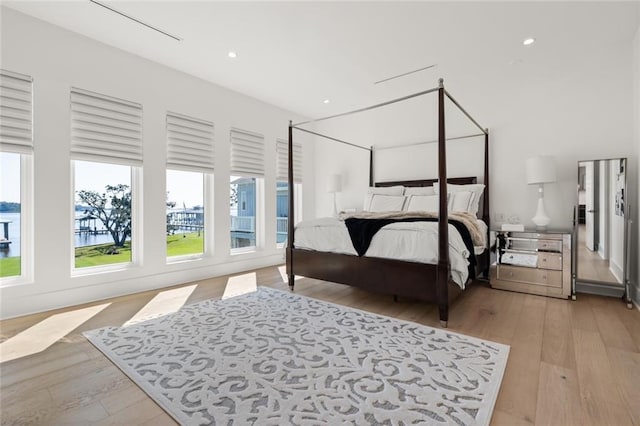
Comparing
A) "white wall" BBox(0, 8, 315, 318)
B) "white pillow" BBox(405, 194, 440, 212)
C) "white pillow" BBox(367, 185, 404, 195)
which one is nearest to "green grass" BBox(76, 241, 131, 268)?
"white wall" BBox(0, 8, 315, 318)

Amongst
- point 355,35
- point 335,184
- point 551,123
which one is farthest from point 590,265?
point 335,184

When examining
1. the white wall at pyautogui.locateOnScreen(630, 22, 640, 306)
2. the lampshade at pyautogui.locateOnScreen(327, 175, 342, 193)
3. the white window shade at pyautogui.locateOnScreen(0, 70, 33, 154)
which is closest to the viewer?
the white window shade at pyautogui.locateOnScreen(0, 70, 33, 154)

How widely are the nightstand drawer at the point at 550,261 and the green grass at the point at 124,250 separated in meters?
4.17

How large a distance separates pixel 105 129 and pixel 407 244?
3316mm

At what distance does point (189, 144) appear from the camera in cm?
395

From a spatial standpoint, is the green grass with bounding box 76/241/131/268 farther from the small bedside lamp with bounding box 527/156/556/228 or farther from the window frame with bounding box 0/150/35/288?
the small bedside lamp with bounding box 527/156/556/228

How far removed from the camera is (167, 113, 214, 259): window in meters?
3.83

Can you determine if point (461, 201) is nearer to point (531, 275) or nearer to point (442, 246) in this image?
point (531, 275)

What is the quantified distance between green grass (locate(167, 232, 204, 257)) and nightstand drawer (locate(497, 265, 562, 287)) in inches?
151

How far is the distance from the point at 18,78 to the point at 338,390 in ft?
12.1

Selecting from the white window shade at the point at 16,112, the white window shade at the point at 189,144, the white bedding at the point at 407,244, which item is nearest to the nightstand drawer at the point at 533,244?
the white bedding at the point at 407,244

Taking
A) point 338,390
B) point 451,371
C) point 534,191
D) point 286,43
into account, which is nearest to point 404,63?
point 286,43

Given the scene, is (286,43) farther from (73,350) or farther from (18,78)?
(73,350)

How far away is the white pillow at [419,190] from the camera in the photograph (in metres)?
4.30
